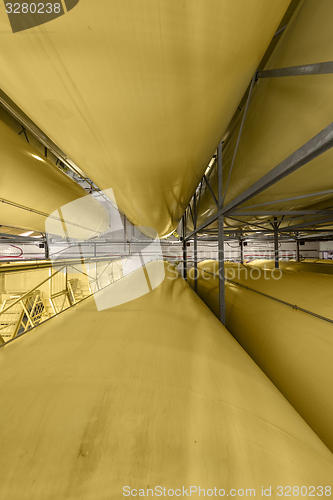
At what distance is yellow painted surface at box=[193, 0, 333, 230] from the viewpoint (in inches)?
32.2

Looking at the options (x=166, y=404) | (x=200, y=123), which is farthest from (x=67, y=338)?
(x=200, y=123)

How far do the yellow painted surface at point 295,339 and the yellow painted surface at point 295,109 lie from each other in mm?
910

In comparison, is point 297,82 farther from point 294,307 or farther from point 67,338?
point 67,338

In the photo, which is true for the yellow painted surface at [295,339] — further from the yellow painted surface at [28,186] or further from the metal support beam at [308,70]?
the yellow painted surface at [28,186]

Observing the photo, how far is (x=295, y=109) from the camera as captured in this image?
1.01 m

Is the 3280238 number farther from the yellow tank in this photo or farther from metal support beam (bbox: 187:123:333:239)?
the yellow tank

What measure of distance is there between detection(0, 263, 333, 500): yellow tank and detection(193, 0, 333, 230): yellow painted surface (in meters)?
1.25

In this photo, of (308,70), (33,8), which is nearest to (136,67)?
(33,8)

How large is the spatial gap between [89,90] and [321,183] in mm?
1625

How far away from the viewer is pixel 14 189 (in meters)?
1.27

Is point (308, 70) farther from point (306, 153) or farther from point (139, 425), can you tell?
point (139, 425)

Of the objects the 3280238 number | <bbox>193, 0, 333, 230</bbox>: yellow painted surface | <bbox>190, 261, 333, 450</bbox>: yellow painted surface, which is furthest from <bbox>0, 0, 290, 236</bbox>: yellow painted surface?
<bbox>190, 261, 333, 450</bbox>: yellow painted surface

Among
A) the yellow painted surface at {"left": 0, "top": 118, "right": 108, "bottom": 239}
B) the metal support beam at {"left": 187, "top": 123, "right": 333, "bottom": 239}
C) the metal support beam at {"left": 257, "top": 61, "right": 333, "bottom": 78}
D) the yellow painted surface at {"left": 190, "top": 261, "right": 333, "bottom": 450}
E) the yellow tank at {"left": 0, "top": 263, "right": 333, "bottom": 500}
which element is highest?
the metal support beam at {"left": 257, "top": 61, "right": 333, "bottom": 78}

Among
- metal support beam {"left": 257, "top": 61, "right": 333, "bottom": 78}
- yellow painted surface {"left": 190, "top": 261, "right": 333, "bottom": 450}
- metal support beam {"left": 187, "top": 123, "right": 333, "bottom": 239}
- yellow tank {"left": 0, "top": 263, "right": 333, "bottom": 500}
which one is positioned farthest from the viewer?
yellow painted surface {"left": 190, "top": 261, "right": 333, "bottom": 450}
